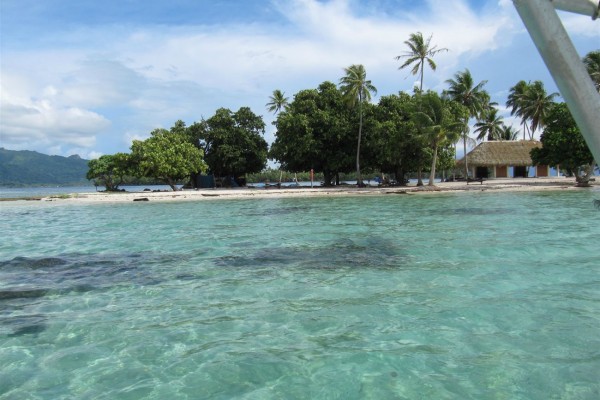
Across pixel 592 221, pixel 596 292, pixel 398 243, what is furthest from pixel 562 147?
pixel 596 292

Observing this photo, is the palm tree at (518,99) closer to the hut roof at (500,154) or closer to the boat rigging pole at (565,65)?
the hut roof at (500,154)

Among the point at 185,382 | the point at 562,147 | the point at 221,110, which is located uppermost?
the point at 221,110

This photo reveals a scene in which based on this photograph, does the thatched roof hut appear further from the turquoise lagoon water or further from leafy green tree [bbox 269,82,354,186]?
the turquoise lagoon water

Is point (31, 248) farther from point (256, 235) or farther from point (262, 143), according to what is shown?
point (262, 143)

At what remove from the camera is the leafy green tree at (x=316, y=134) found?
4550 centimetres

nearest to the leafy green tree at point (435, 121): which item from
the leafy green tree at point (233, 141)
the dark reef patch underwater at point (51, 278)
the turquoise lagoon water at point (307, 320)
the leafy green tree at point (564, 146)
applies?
the leafy green tree at point (564, 146)

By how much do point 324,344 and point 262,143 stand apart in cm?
5187

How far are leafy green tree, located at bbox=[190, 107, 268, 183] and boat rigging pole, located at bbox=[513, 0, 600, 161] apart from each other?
50.1 m

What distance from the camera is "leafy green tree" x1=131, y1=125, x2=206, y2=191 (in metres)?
42.1

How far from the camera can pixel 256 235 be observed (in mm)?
14000

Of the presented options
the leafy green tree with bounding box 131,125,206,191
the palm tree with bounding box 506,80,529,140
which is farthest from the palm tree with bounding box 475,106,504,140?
the leafy green tree with bounding box 131,125,206,191

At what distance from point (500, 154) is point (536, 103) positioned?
24.1ft

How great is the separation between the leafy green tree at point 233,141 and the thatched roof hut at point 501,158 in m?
26.4

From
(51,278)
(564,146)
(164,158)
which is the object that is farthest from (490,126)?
(51,278)
